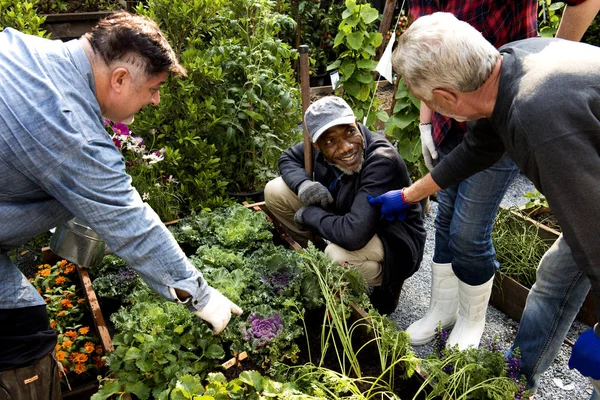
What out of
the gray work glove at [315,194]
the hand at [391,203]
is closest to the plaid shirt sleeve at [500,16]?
the hand at [391,203]

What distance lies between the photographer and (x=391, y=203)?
226 centimetres

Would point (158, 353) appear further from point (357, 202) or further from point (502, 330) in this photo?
point (502, 330)

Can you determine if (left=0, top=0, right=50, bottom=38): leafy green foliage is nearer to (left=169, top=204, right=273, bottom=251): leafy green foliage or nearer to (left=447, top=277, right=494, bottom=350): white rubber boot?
(left=169, top=204, right=273, bottom=251): leafy green foliage

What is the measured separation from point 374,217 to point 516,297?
1019 millimetres

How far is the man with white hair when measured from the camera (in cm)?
114

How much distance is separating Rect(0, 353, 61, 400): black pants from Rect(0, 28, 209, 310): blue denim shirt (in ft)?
1.57

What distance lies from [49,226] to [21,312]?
1.13ft

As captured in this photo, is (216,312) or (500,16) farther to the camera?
(500,16)

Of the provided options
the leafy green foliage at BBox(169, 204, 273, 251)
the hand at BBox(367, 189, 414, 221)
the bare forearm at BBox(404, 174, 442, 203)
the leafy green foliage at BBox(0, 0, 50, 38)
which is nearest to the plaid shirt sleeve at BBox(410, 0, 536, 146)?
the bare forearm at BBox(404, 174, 442, 203)

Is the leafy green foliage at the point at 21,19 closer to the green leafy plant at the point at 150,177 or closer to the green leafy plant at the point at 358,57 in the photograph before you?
the green leafy plant at the point at 150,177

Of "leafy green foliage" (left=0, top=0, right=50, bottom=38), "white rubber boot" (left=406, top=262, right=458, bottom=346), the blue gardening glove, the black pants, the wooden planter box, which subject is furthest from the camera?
"leafy green foliage" (left=0, top=0, right=50, bottom=38)

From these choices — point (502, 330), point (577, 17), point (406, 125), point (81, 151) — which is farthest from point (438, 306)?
point (81, 151)

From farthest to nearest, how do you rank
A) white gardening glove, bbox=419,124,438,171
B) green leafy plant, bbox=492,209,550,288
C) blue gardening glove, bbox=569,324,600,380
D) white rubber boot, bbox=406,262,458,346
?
green leafy plant, bbox=492,209,550,288, white rubber boot, bbox=406,262,458,346, white gardening glove, bbox=419,124,438,171, blue gardening glove, bbox=569,324,600,380

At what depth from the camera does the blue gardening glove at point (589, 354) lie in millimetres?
1392
